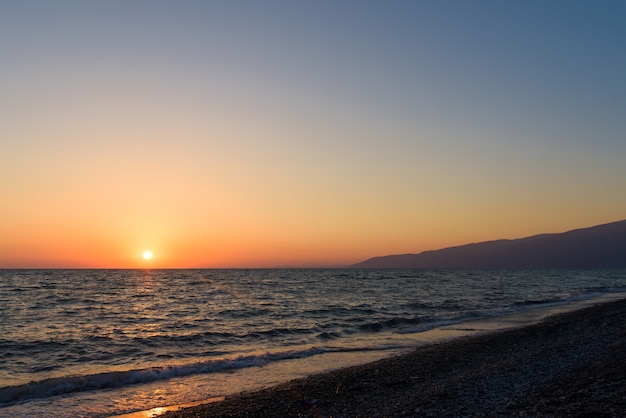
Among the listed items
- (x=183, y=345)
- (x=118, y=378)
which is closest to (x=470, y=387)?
(x=118, y=378)

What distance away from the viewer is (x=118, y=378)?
1898 cm

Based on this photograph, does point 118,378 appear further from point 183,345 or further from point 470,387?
point 470,387

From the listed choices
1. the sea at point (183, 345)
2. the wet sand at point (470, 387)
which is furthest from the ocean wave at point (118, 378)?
the wet sand at point (470, 387)

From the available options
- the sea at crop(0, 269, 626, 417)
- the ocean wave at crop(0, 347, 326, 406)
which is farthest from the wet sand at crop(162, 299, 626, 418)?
the ocean wave at crop(0, 347, 326, 406)

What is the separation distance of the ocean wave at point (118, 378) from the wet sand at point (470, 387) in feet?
17.9

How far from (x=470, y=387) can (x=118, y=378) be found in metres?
13.6

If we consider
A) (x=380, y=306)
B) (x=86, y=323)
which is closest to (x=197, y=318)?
(x=86, y=323)

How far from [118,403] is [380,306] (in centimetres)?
3623

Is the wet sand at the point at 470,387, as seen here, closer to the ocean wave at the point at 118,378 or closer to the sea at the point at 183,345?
the sea at the point at 183,345

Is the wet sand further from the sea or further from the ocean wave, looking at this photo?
the ocean wave

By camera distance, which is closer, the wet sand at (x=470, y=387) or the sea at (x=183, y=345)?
the wet sand at (x=470, y=387)

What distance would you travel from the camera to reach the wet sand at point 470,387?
432 inches

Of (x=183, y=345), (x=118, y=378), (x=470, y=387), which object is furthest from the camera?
(x=183, y=345)

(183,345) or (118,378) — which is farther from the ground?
(118,378)
